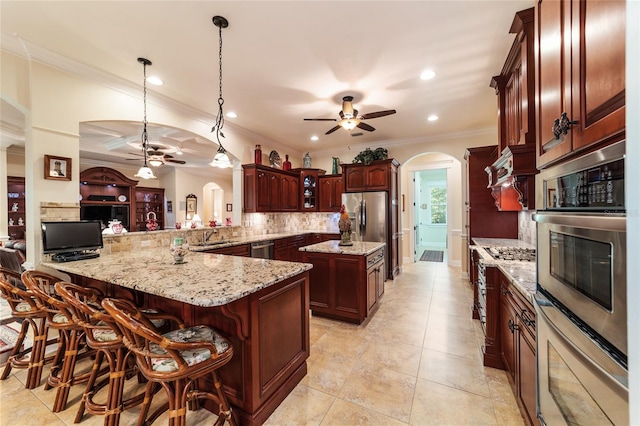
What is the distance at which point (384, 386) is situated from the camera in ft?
6.36

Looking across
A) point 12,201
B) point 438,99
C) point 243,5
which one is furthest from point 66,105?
point 12,201

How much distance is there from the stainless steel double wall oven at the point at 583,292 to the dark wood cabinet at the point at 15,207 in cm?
839

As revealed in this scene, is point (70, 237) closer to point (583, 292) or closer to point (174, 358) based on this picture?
point (174, 358)

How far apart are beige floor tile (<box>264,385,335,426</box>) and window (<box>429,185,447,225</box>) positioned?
8.88 metres

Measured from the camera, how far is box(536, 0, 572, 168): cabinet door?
39.5 inches

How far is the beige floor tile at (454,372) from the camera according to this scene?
6.33 feet

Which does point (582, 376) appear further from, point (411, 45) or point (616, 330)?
point (411, 45)

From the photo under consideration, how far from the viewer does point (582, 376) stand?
0.79 meters

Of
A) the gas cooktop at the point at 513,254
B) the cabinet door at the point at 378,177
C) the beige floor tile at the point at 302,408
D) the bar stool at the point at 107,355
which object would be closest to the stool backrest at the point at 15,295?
the bar stool at the point at 107,355

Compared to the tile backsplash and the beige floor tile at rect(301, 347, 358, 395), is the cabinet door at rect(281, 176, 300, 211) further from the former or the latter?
the tile backsplash

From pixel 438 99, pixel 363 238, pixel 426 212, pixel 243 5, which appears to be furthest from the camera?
pixel 426 212

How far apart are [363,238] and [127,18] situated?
444 centimetres

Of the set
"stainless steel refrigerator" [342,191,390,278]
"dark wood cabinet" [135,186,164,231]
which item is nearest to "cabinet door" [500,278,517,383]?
"stainless steel refrigerator" [342,191,390,278]

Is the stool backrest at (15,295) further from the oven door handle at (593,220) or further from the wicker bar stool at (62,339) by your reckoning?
the oven door handle at (593,220)
